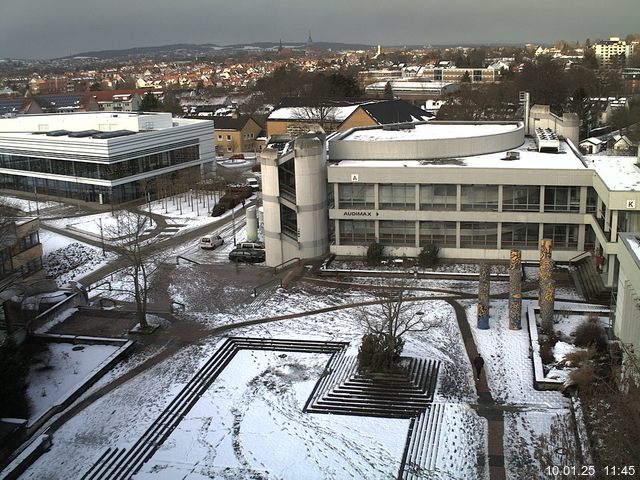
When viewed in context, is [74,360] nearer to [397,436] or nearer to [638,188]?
[397,436]

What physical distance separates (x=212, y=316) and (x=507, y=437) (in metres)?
15.3

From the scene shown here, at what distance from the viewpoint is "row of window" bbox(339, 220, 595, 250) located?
37188mm

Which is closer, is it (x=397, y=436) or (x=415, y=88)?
(x=397, y=436)

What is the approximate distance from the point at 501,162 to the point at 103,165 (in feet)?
108

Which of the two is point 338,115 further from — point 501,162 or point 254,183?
point 501,162

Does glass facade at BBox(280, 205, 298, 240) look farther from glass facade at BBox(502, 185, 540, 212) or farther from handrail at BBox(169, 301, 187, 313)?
glass facade at BBox(502, 185, 540, 212)

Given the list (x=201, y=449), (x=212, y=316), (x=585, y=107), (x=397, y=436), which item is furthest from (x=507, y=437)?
(x=585, y=107)

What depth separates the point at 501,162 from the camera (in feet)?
130

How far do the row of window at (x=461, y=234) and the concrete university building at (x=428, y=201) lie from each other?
54 millimetres

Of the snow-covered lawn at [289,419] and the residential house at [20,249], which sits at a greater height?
the residential house at [20,249]

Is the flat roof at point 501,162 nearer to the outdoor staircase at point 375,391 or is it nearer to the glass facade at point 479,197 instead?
the glass facade at point 479,197

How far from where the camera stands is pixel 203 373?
85.7ft

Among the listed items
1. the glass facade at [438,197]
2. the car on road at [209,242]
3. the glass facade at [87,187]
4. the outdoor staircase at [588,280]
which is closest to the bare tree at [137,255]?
the car on road at [209,242]

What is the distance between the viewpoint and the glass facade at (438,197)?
38000 millimetres
